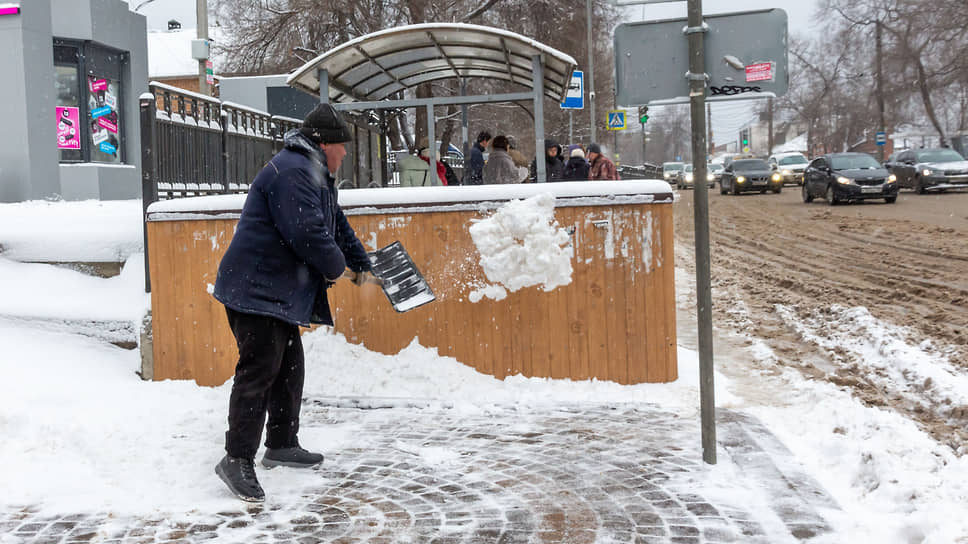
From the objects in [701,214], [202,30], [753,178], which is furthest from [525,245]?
[753,178]

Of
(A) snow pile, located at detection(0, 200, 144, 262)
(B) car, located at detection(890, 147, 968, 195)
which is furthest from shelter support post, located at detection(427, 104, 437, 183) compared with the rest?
(B) car, located at detection(890, 147, 968, 195)

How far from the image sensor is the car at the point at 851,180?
23.6 metres

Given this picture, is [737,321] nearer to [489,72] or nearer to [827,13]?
[489,72]

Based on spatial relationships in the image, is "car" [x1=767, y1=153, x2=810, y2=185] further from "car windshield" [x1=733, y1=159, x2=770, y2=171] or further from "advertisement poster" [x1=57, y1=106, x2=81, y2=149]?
"advertisement poster" [x1=57, y1=106, x2=81, y2=149]

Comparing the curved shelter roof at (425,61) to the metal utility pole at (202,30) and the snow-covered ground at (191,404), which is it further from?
the metal utility pole at (202,30)

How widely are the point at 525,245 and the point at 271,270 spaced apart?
2149 mm

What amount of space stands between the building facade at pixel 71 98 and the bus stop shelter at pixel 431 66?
5.89 m

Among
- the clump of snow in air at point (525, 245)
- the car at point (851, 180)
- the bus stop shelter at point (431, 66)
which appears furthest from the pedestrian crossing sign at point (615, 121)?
the clump of snow in air at point (525, 245)

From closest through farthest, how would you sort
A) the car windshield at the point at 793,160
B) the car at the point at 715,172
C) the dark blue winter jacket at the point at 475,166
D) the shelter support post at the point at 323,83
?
1. the shelter support post at the point at 323,83
2. the dark blue winter jacket at the point at 475,166
3. the car windshield at the point at 793,160
4. the car at the point at 715,172

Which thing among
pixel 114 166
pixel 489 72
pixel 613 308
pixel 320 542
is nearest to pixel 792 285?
pixel 489 72

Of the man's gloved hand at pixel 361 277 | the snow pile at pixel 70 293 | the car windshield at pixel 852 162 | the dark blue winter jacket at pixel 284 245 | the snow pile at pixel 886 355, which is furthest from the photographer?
the car windshield at pixel 852 162

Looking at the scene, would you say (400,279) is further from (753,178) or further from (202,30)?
(753,178)

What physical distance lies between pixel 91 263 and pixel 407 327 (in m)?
2.72

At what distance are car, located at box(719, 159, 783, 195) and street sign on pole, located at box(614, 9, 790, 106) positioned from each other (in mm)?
30088
